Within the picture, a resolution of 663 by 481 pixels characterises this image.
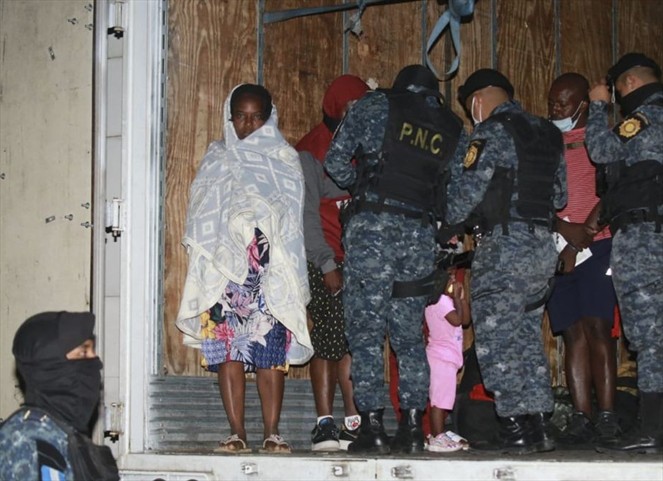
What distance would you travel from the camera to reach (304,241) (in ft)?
20.3

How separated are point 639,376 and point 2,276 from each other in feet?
10.9

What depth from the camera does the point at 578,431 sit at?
19.8ft

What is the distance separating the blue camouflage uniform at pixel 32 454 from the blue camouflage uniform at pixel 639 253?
2669mm

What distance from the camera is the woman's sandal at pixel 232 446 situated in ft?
18.8

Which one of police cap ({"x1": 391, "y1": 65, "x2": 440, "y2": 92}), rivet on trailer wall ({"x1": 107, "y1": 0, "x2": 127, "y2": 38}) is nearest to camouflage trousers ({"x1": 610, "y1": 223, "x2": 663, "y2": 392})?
police cap ({"x1": 391, "y1": 65, "x2": 440, "y2": 92})

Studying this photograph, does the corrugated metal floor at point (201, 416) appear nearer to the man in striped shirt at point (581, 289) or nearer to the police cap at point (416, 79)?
the man in striped shirt at point (581, 289)

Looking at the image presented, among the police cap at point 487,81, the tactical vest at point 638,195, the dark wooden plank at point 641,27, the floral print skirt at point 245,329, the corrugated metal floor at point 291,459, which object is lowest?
the corrugated metal floor at point 291,459

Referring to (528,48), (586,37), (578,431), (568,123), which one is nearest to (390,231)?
(568,123)

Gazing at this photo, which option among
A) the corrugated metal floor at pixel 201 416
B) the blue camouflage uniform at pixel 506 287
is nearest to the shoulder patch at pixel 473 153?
the blue camouflage uniform at pixel 506 287

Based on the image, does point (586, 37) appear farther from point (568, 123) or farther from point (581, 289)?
point (581, 289)

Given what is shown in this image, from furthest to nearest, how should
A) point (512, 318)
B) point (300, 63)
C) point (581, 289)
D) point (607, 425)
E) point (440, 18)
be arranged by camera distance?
point (440, 18) < point (300, 63) < point (581, 289) < point (607, 425) < point (512, 318)

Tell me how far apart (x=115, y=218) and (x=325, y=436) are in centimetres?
152

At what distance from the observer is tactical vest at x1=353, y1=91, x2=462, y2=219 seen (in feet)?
18.7

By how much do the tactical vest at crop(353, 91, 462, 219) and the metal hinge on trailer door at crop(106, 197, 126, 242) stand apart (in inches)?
45.4
